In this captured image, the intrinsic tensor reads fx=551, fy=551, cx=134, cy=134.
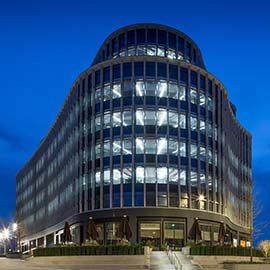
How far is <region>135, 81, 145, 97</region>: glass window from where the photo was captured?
71.1 meters

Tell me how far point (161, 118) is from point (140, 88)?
4.77m

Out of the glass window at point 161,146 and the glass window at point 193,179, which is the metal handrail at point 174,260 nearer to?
the glass window at point 161,146

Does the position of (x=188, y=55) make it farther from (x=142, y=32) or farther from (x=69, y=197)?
(x=69, y=197)

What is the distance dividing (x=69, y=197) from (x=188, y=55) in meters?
27.5

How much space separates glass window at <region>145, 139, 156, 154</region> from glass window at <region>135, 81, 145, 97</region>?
6.09 meters

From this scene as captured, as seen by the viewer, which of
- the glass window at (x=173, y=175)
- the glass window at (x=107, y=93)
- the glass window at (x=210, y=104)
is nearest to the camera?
the glass window at (x=173, y=175)

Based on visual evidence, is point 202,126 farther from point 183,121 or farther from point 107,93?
point 107,93

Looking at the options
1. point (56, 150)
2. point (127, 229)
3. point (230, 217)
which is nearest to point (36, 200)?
point (56, 150)

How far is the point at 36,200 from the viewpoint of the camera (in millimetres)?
122438

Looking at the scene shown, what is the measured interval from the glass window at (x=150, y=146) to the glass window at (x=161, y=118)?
245 centimetres

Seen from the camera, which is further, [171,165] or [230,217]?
[230,217]

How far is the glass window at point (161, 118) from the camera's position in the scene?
231 feet

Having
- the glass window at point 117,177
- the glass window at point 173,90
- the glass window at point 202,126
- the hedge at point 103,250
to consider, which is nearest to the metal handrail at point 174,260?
the hedge at point 103,250

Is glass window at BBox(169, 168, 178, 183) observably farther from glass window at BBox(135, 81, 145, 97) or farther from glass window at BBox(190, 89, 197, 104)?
glass window at BBox(135, 81, 145, 97)
